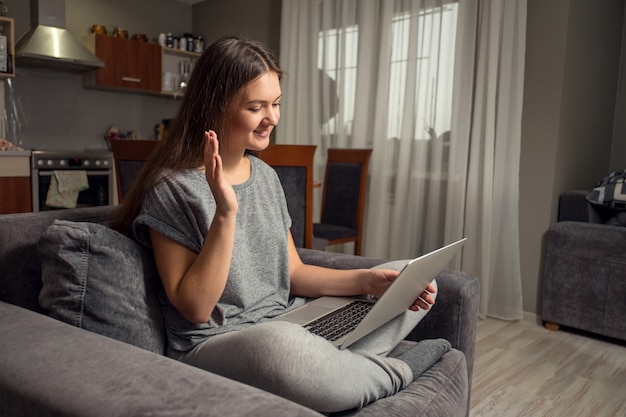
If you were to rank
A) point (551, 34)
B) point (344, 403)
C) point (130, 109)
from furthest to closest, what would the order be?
point (130, 109) < point (551, 34) < point (344, 403)

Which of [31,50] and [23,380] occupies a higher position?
[31,50]

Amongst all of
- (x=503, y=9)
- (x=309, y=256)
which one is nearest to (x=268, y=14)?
(x=503, y=9)

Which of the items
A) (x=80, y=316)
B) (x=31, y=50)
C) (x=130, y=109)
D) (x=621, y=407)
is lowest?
(x=621, y=407)

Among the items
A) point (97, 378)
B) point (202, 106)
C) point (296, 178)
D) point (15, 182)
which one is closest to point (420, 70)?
point (296, 178)

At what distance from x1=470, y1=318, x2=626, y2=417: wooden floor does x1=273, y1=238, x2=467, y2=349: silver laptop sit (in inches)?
36.5

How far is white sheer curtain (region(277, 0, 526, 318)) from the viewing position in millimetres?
3084

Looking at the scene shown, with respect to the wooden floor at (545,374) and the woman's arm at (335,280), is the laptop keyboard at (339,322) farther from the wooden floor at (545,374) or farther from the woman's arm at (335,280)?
the wooden floor at (545,374)

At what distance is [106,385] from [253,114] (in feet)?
2.23

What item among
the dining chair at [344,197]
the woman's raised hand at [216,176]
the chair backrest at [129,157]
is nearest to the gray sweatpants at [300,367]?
the woman's raised hand at [216,176]

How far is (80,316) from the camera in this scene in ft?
3.43

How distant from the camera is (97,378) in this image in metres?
0.74

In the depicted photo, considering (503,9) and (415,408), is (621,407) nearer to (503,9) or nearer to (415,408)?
(415,408)

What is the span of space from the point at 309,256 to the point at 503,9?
2.21 metres

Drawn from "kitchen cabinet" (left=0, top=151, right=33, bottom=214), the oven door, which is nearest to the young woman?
"kitchen cabinet" (left=0, top=151, right=33, bottom=214)
